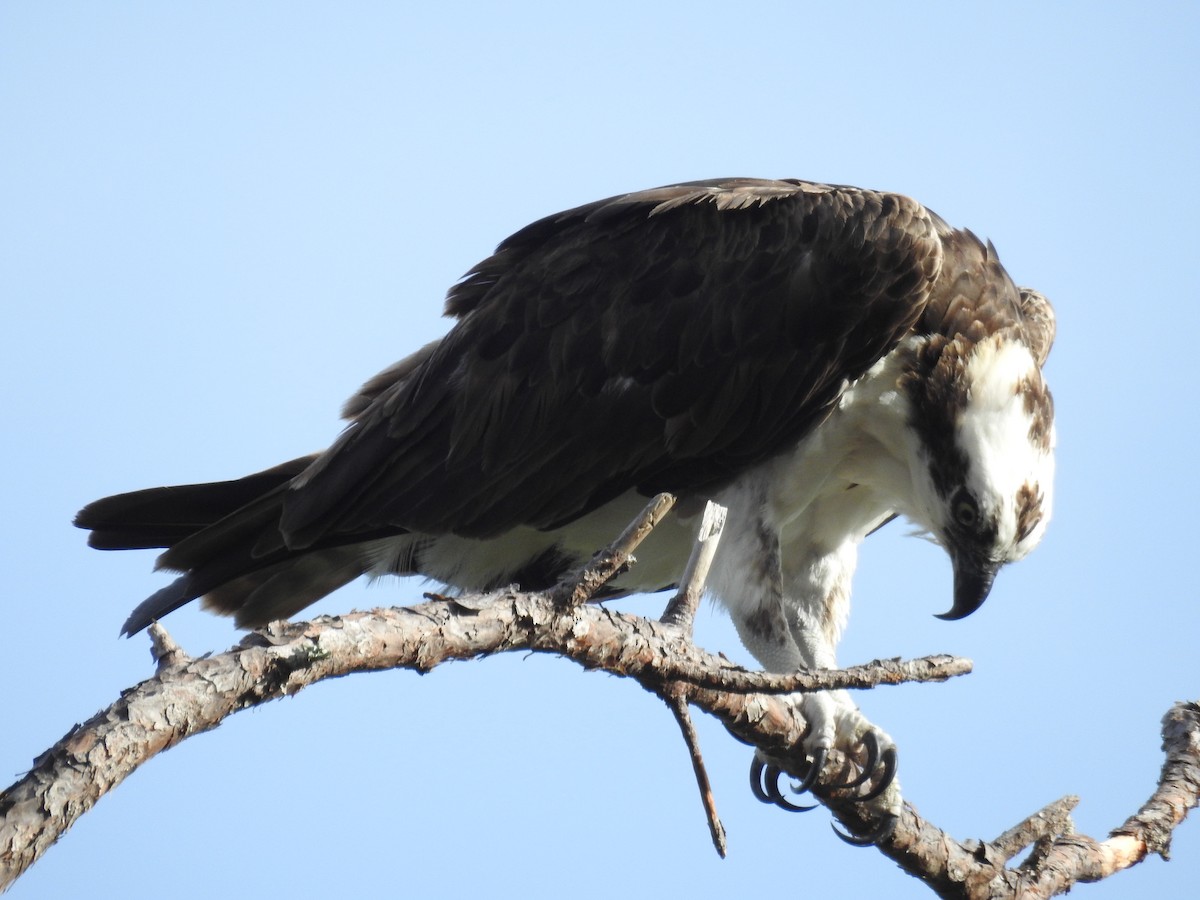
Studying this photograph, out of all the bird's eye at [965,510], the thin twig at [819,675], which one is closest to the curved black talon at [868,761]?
the bird's eye at [965,510]

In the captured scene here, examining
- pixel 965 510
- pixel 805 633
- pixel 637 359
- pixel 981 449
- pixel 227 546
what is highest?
pixel 637 359

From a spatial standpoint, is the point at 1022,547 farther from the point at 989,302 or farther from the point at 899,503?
the point at 989,302

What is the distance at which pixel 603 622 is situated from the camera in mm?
3139

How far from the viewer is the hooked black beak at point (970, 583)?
486cm

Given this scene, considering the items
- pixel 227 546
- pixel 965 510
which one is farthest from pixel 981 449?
pixel 227 546

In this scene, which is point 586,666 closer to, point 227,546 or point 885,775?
point 885,775

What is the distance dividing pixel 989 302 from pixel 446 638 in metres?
2.82

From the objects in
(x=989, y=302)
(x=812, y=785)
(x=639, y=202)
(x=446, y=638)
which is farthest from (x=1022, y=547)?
(x=446, y=638)

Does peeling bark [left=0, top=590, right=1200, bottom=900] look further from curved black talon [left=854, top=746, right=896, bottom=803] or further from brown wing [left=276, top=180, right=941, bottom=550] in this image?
brown wing [left=276, top=180, right=941, bottom=550]

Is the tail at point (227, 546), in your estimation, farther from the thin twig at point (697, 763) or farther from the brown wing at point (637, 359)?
the thin twig at point (697, 763)

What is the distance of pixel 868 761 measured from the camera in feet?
14.4

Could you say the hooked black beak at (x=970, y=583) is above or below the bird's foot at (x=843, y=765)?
above

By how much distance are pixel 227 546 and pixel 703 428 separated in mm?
1737

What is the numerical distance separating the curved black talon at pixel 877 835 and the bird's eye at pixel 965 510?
1085 mm
